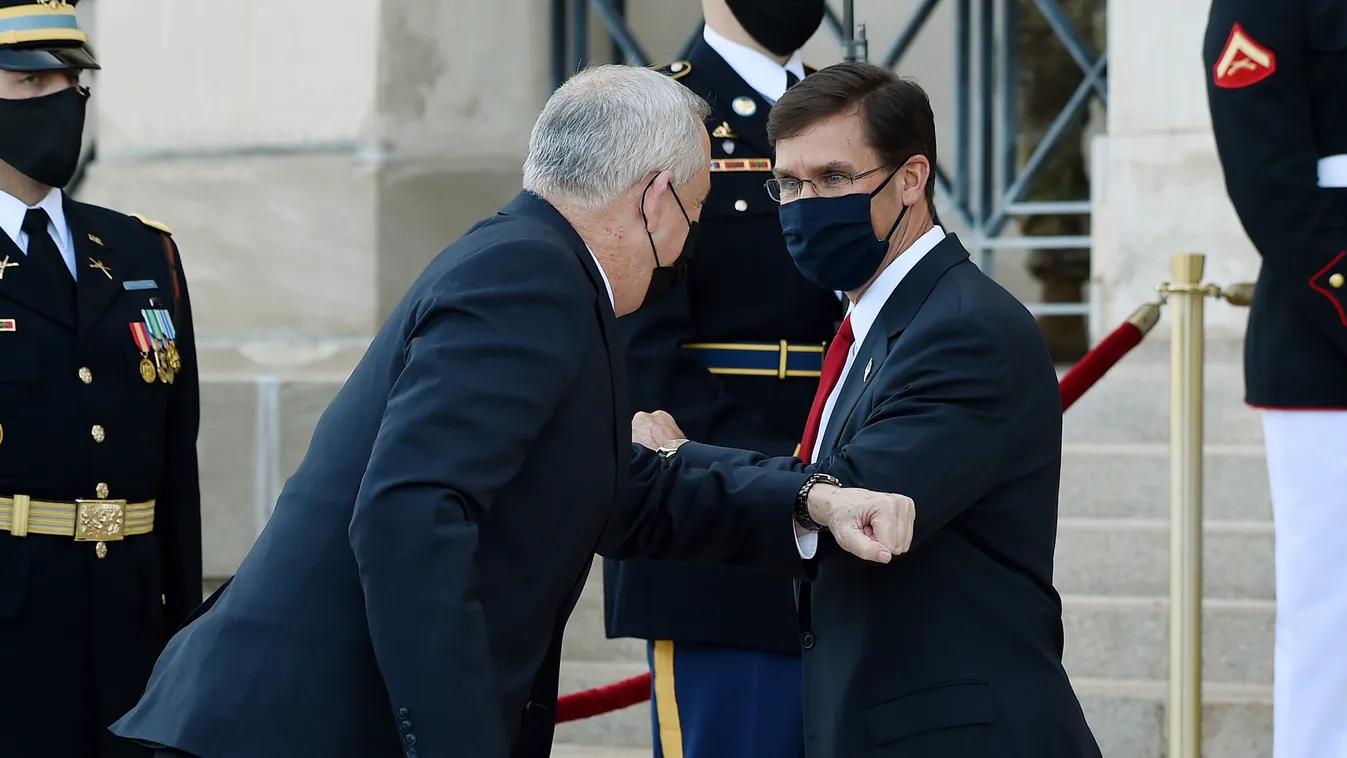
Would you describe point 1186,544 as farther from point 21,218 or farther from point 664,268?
point 21,218

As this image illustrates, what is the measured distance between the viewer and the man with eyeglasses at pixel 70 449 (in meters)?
3.31

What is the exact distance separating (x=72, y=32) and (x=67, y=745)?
1344mm

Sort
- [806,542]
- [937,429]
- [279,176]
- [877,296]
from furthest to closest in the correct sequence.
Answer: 1. [279,176]
2. [877,296]
3. [806,542]
4. [937,429]

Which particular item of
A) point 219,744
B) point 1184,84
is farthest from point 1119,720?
point 219,744

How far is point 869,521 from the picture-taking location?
2.37 metres

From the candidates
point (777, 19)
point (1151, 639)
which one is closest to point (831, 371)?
point (777, 19)

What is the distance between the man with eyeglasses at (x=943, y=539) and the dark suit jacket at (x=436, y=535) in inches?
16.3

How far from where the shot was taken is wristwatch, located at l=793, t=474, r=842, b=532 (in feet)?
8.21

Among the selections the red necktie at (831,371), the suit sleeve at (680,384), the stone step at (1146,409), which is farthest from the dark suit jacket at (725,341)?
the stone step at (1146,409)

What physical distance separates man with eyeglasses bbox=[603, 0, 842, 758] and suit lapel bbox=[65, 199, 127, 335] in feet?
3.31

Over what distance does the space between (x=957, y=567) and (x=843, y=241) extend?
52cm

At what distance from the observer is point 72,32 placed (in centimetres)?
349

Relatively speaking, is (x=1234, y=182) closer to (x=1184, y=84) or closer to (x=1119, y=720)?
(x=1119, y=720)

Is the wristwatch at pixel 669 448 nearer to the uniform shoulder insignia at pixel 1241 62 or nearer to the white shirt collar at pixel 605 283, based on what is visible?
the white shirt collar at pixel 605 283
